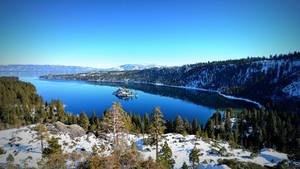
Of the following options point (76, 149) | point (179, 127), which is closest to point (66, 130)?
point (76, 149)

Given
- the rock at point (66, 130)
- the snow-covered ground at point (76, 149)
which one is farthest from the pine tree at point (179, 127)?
the rock at point (66, 130)

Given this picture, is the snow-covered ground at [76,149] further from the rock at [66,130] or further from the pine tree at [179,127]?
the pine tree at [179,127]

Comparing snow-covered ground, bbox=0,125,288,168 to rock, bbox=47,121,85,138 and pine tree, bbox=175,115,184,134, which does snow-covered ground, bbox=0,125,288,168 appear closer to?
rock, bbox=47,121,85,138

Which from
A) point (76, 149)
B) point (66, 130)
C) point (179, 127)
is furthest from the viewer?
point (179, 127)

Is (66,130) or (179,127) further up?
(66,130)

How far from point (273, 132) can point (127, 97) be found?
413 feet

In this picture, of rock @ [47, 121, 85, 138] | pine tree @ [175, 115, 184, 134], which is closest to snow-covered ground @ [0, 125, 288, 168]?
rock @ [47, 121, 85, 138]

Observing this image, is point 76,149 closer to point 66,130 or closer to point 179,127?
point 66,130

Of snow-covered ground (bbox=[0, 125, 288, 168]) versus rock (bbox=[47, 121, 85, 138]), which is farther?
rock (bbox=[47, 121, 85, 138])

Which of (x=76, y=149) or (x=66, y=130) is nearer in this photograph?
(x=76, y=149)

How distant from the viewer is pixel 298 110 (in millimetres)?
96750

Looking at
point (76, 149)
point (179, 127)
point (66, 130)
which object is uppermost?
point (66, 130)

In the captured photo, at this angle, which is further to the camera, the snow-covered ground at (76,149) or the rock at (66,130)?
the rock at (66,130)

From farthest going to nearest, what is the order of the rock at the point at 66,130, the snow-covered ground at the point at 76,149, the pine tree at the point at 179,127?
the pine tree at the point at 179,127 < the rock at the point at 66,130 < the snow-covered ground at the point at 76,149
